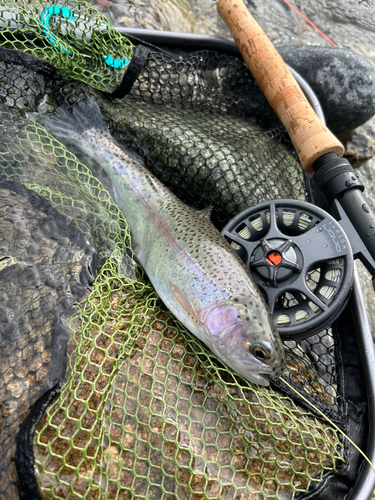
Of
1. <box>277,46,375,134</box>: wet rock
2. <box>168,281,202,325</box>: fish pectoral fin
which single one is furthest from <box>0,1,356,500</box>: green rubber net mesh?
<box>277,46,375,134</box>: wet rock

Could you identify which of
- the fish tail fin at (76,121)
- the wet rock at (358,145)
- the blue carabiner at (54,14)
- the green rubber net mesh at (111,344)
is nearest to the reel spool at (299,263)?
the green rubber net mesh at (111,344)

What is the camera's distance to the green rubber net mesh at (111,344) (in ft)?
5.84

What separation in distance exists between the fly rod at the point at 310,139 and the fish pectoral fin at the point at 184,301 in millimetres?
1151

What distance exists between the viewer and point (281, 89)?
9.91 feet

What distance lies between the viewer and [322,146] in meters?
2.68

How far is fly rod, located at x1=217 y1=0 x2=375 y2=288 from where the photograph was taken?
2.45 metres

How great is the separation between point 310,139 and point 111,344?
203 centimetres

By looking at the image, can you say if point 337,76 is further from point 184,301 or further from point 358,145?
point 184,301

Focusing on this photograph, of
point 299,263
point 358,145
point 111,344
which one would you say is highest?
point 358,145

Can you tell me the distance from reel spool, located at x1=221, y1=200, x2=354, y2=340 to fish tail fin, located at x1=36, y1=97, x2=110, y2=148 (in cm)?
137

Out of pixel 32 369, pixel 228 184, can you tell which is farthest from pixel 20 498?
pixel 228 184

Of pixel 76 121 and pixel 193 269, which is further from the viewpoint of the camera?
pixel 76 121

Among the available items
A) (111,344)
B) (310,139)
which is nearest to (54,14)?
(310,139)

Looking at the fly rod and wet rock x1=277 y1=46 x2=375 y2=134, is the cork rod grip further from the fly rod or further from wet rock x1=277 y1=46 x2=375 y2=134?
wet rock x1=277 y1=46 x2=375 y2=134
